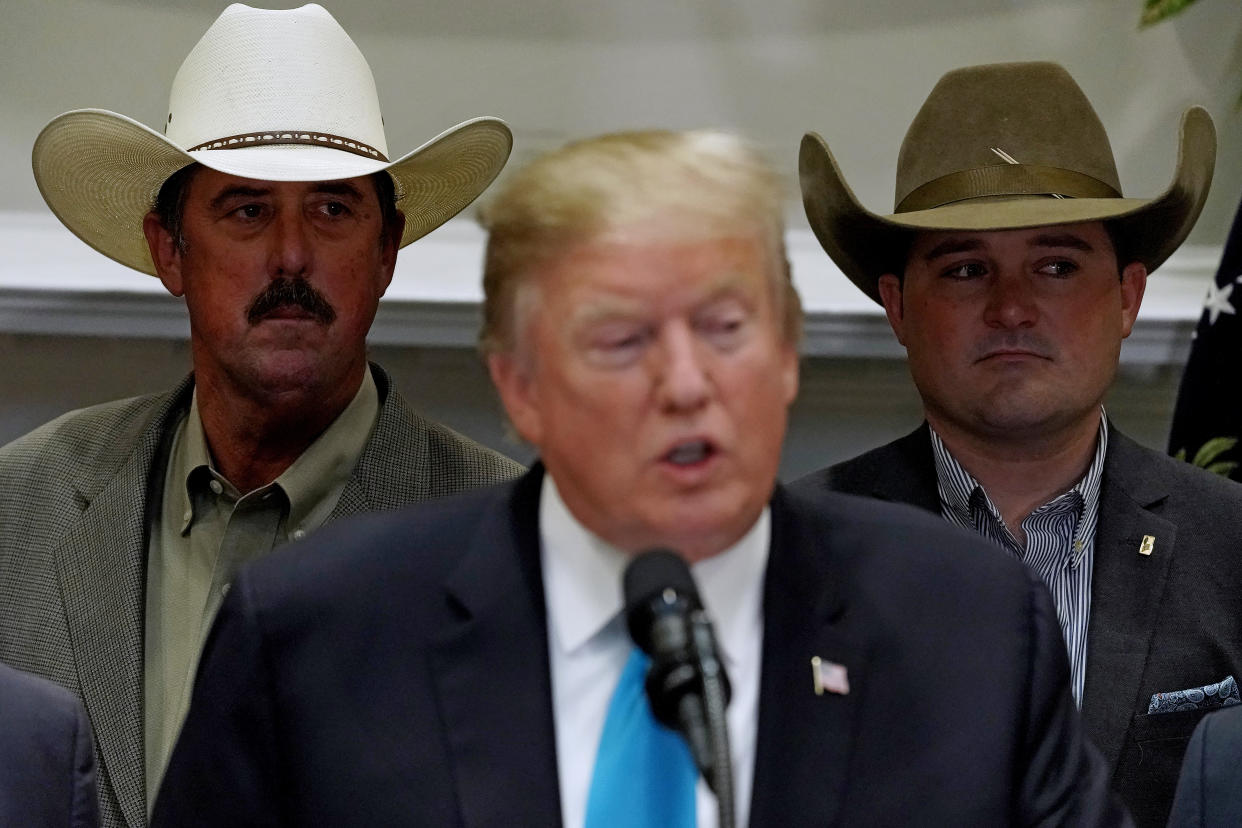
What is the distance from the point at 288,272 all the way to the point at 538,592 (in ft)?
3.58

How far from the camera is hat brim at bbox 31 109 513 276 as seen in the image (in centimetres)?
256

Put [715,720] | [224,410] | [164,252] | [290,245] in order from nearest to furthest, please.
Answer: [715,720] < [290,245] < [224,410] < [164,252]

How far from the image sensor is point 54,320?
358cm

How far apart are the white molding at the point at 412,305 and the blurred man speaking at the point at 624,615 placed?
192 cm

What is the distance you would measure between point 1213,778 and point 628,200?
2.81 ft

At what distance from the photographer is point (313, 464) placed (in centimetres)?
260

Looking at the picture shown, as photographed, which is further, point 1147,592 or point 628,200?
point 1147,592

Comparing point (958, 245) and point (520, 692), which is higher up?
point (958, 245)

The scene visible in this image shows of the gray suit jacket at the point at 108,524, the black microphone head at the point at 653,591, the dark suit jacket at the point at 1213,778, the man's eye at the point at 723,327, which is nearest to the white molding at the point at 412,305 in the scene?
the gray suit jacket at the point at 108,524

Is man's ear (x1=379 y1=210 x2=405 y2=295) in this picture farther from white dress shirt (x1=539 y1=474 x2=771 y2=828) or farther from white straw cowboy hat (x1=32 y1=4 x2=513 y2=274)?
white dress shirt (x1=539 y1=474 x2=771 y2=828)

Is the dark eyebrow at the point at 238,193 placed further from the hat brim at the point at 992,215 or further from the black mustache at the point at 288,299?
the hat brim at the point at 992,215

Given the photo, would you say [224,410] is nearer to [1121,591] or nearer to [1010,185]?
[1010,185]

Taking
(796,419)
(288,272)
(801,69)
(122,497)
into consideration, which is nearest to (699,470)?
(288,272)

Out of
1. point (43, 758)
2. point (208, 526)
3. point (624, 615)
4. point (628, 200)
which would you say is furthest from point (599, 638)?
point (208, 526)
